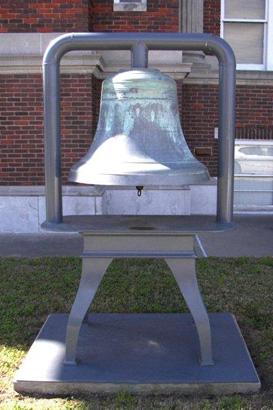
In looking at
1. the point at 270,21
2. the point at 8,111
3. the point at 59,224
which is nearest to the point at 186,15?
the point at 270,21

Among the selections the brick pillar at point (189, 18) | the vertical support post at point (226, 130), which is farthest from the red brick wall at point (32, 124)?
the vertical support post at point (226, 130)

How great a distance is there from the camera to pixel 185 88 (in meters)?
9.64

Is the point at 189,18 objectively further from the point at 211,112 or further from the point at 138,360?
the point at 138,360

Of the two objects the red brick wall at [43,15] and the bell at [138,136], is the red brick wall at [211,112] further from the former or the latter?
the bell at [138,136]

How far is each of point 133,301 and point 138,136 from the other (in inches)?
86.8

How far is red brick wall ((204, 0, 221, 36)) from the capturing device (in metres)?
9.81

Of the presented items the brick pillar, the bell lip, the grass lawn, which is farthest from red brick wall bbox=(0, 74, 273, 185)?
the bell lip

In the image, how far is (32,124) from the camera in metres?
8.07

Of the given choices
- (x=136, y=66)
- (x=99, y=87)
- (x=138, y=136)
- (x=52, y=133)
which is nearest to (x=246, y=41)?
(x=99, y=87)

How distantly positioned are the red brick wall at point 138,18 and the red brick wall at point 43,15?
0.75m

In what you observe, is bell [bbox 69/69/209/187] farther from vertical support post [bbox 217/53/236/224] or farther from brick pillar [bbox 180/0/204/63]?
brick pillar [bbox 180/0/204/63]

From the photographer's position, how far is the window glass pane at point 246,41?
34.1ft

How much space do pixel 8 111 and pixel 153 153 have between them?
534cm

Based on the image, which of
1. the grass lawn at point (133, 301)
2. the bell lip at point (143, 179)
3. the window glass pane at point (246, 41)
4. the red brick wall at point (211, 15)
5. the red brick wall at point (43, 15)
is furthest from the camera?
the window glass pane at point (246, 41)
